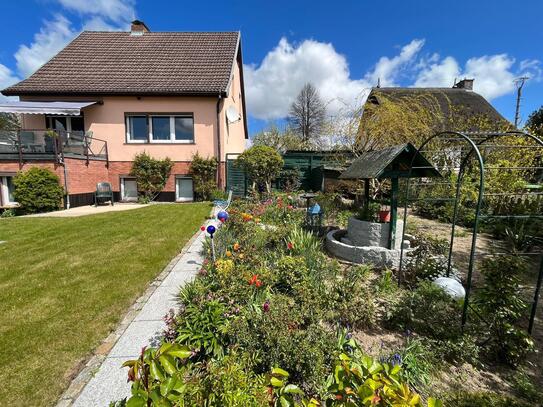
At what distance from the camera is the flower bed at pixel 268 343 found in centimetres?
113

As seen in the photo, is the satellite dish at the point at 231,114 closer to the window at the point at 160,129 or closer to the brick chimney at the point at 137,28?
the window at the point at 160,129

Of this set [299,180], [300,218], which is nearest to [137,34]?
[299,180]

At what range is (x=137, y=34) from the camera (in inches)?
668

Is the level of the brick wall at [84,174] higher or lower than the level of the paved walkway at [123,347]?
higher

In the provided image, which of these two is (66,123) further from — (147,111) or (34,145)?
(147,111)

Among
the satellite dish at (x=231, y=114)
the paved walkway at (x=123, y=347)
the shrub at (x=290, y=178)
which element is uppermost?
the satellite dish at (x=231, y=114)

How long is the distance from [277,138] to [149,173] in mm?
21084

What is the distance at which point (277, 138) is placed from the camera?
3198 centimetres

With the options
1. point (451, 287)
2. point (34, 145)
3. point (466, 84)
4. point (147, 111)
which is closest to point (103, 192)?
point (34, 145)

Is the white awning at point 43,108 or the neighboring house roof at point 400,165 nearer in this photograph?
the neighboring house roof at point 400,165

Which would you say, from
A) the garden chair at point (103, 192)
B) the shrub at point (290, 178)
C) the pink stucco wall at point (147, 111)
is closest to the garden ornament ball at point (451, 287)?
the shrub at point (290, 178)

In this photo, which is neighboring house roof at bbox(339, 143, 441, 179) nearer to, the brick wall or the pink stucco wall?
the pink stucco wall

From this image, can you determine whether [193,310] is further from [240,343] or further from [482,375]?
[482,375]

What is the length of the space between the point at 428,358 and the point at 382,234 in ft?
9.19
